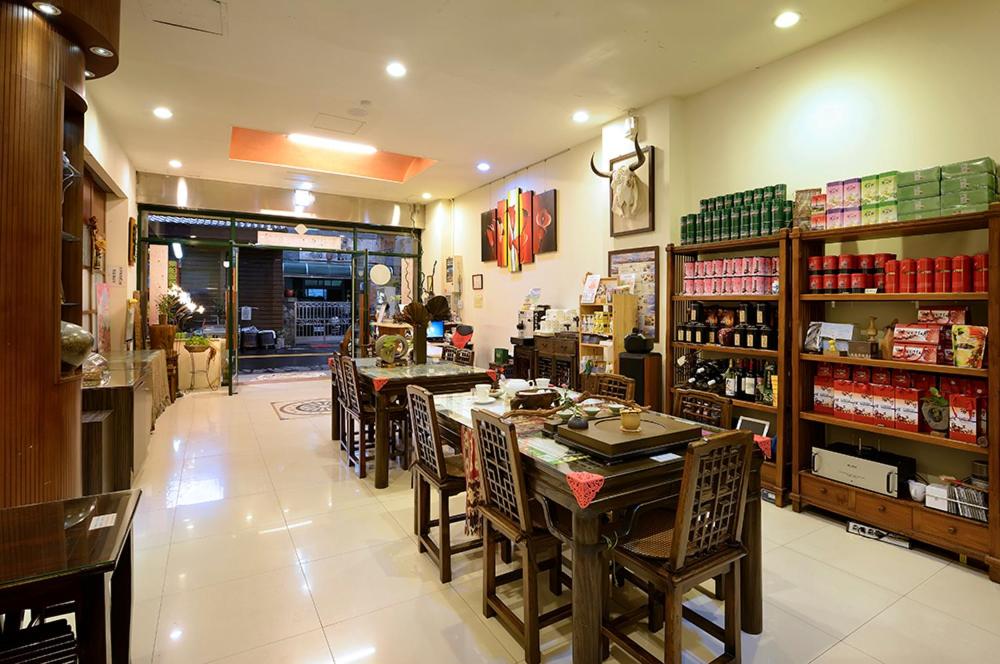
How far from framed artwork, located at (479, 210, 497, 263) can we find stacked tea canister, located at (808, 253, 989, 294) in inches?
189

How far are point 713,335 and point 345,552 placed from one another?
124 inches

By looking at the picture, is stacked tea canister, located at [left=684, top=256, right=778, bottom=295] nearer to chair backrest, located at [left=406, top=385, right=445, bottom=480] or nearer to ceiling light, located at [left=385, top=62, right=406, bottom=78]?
chair backrest, located at [left=406, top=385, right=445, bottom=480]

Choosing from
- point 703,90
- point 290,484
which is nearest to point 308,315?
point 290,484

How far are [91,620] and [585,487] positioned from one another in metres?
1.35

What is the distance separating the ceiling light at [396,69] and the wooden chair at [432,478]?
277cm

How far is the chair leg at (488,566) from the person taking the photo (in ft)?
7.32

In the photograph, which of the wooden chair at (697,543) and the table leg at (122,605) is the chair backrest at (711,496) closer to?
the wooden chair at (697,543)

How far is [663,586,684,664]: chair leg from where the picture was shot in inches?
64.8

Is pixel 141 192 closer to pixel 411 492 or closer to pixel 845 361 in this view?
pixel 411 492

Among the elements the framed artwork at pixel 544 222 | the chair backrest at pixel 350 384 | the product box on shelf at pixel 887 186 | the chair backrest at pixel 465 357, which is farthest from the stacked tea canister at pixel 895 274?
the chair backrest at pixel 350 384

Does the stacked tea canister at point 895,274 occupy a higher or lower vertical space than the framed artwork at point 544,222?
lower

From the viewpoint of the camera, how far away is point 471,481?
2430 mm

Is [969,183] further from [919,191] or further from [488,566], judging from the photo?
[488,566]

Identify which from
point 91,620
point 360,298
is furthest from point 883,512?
point 360,298
